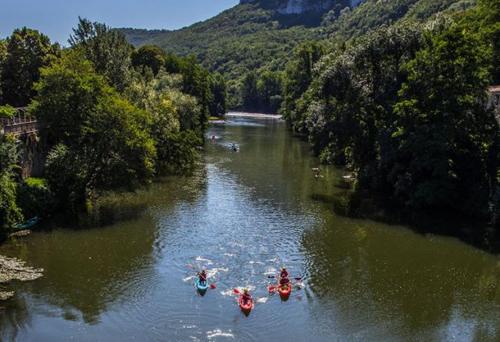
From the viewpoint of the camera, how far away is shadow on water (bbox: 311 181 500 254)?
1639 inches

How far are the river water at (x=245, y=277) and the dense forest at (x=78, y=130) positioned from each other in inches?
129

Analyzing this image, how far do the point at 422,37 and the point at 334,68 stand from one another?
892 cm

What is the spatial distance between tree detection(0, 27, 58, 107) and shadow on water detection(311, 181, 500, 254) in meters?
34.4

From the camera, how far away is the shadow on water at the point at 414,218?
1639 inches

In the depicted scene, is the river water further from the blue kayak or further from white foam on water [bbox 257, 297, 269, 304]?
the blue kayak

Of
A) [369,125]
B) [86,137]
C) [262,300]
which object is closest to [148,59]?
[369,125]

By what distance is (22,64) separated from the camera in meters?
61.8

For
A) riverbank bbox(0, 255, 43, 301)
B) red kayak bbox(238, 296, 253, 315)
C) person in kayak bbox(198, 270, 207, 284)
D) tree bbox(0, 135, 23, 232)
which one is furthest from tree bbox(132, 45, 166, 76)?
red kayak bbox(238, 296, 253, 315)

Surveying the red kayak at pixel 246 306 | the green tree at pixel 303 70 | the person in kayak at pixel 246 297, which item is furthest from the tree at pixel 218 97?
the red kayak at pixel 246 306

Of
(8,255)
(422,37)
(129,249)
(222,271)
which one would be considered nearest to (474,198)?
(422,37)

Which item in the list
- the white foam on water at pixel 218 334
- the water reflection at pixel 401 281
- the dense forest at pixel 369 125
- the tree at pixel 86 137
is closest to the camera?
the white foam on water at pixel 218 334

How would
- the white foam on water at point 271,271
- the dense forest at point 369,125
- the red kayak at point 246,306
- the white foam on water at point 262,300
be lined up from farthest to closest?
the dense forest at point 369,125 → the white foam on water at point 271,271 → the white foam on water at point 262,300 → the red kayak at point 246,306

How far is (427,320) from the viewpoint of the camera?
1147 inches

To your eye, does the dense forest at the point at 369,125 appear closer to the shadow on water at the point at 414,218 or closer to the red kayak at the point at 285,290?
the shadow on water at the point at 414,218
